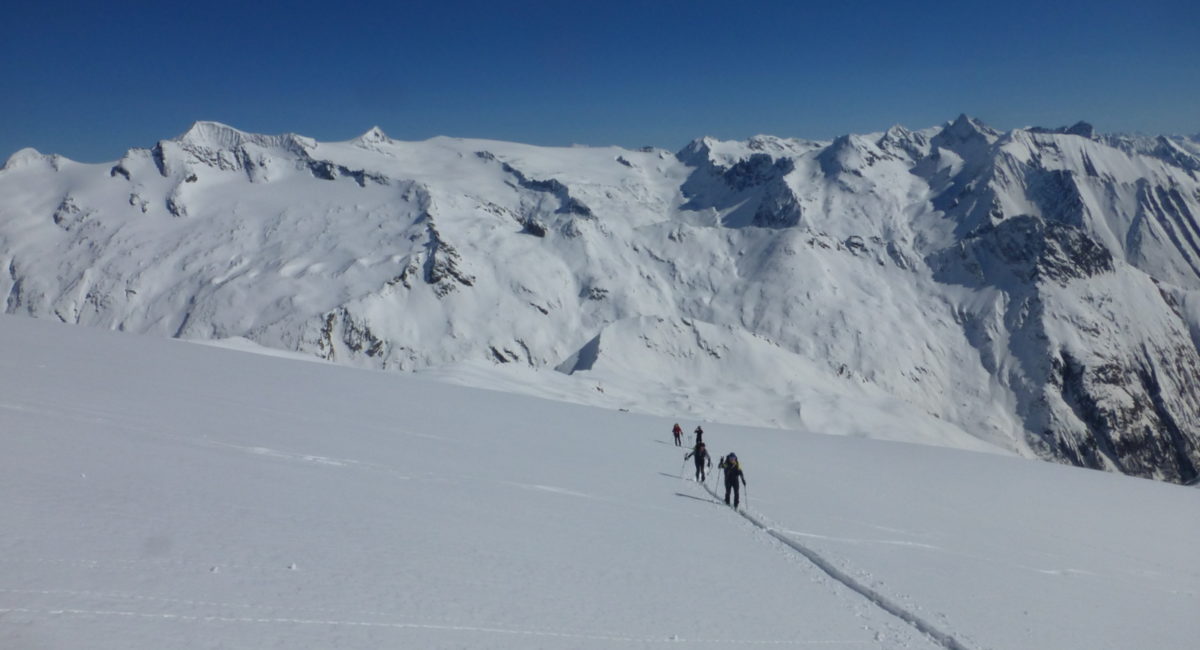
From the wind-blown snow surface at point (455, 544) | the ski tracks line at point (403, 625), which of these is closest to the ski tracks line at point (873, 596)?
the wind-blown snow surface at point (455, 544)

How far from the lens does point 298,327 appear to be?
153125 mm

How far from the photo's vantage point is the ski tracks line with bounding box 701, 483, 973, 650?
1112 centimetres

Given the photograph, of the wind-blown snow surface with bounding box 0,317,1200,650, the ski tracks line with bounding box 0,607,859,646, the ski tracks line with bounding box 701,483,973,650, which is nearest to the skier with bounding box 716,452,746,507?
the wind-blown snow surface with bounding box 0,317,1200,650

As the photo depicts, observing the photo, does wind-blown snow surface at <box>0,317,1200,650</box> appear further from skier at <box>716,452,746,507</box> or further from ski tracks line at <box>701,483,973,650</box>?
skier at <box>716,452,746,507</box>

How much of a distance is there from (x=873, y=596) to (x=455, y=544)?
7611 mm

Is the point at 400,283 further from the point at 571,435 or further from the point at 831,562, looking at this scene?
the point at 831,562

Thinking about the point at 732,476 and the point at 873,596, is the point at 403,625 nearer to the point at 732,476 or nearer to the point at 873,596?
the point at 873,596

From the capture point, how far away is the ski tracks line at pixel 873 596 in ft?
36.5

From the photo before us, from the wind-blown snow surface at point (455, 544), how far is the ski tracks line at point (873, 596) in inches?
2.1

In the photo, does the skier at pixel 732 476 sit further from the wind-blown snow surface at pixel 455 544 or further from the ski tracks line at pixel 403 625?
the ski tracks line at pixel 403 625

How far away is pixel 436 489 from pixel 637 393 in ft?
303

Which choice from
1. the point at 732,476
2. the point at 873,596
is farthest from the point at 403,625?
the point at 732,476

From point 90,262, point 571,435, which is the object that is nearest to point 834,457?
point 571,435

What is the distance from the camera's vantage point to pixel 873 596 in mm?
12875
